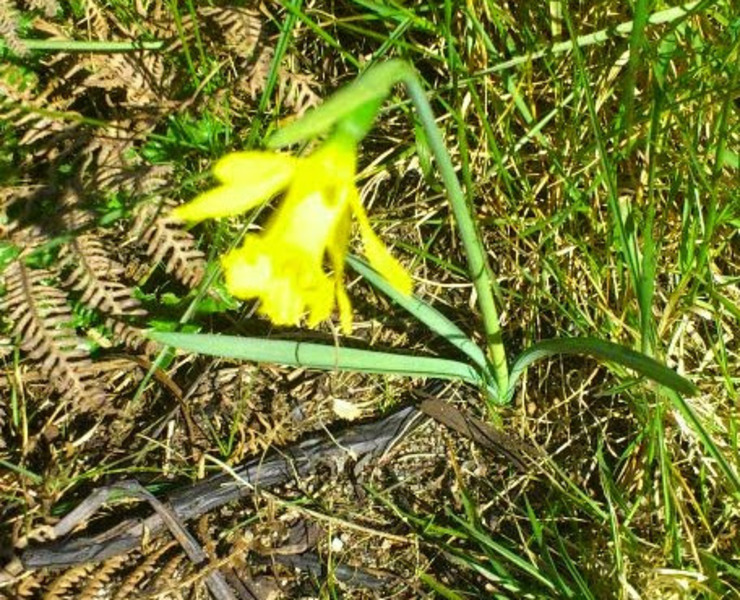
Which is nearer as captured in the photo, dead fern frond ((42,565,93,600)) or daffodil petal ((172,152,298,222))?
daffodil petal ((172,152,298,222))

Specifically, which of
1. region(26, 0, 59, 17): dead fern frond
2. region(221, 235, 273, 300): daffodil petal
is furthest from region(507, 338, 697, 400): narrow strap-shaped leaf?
region(26, 0, 59, 17): dead fern frond

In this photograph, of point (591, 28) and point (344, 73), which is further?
point (344, 73)

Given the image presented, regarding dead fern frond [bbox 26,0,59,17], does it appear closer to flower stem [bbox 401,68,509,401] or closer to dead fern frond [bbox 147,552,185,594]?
flower stem [bbox 401,68,509,401]

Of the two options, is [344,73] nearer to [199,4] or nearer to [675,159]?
[199,4]

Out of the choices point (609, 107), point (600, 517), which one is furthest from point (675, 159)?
point (600, 517)

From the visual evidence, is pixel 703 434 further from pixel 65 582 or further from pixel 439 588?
pixel 65 582

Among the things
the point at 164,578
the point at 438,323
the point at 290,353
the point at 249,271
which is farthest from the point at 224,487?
the point at 249,271
